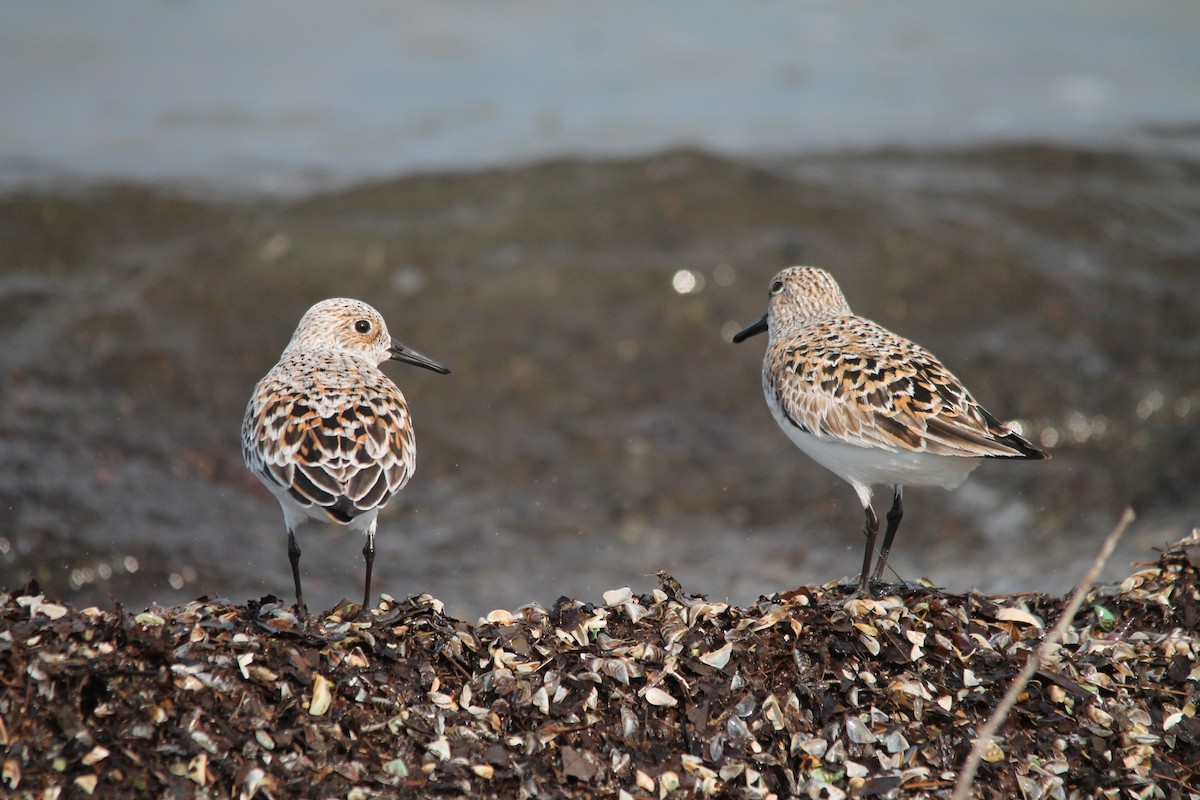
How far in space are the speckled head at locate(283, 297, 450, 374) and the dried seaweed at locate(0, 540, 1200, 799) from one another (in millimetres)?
1588

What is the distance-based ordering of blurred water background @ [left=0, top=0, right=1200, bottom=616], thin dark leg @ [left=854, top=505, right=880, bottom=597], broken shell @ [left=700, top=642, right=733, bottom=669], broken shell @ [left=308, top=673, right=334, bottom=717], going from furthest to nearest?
blurred water background @ [left=0, top=0, right=1200, bottom=616] < thin dark leg @ [left=854, top=505, right=880, bottom=597] < broken shell @ [left=700, top=642, right=733, bottom=669] < broken shell @ [left=308, top=673, right=334, bottom=717]

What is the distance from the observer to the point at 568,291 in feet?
31.4

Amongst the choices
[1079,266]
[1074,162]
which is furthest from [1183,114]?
[1079,266]

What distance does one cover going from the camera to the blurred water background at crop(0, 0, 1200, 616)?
7699mm

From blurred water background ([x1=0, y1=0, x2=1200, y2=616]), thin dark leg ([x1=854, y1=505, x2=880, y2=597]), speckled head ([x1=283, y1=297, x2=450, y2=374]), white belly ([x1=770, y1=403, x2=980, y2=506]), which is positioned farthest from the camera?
blurred water background ([x1=0, y1=0, x2=1200, y2=616])

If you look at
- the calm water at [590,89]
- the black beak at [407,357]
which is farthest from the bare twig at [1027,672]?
the calm water at [590,89]

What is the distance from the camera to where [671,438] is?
8648 millimetres

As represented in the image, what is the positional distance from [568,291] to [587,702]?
19.6ft

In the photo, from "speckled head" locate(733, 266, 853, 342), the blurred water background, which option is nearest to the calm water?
the blurred water background

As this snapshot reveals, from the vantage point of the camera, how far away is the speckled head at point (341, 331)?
18.3 ft

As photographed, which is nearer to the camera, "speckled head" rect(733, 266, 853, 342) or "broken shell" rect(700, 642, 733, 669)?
"broken shell" rect(700, 642, 733, 669)

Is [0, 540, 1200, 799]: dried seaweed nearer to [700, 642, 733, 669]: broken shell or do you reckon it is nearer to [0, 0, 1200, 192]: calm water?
[700, 642, 733, 669]: broken shell

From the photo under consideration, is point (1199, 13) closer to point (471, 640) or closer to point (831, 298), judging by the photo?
point (831, 298)

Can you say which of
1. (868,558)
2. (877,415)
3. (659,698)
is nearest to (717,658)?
(659,698)
